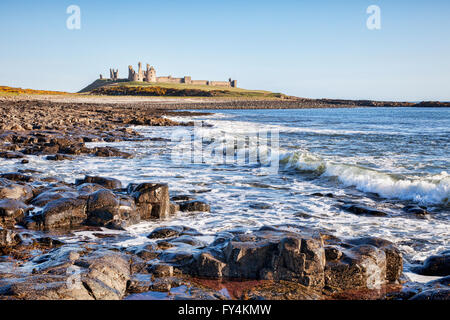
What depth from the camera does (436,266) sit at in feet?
18.1

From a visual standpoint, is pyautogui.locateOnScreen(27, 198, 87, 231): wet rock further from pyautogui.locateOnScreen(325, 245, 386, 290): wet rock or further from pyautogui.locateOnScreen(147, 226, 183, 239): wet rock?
pyautogui.locateOnScreen(325, 245, 386, 290): wet rock

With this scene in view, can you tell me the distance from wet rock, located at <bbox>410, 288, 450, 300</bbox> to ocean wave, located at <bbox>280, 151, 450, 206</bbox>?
21.8ft

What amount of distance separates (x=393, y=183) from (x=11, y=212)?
33.7 ft

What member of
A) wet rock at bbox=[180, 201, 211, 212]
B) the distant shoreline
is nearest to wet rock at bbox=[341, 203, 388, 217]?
wet rock at bbox=[180, 201, 211, 212]

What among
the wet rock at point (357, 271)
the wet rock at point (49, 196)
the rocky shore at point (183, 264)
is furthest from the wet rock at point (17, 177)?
the wet rock at point (357, 271)

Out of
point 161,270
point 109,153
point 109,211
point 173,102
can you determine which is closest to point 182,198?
point 109,211

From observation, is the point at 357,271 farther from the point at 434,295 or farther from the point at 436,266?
the point at 436,266

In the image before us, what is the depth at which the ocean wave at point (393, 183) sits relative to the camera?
34.8 feet

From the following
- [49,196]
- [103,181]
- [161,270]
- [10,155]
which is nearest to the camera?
[161,270]

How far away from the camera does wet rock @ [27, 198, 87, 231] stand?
279 inches

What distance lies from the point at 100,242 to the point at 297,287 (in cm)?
350

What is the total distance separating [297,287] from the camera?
477 centimetres

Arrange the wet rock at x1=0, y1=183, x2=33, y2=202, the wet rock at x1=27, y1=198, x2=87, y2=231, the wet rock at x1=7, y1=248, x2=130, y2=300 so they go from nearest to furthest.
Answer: the wet rock at x1=7, y1=248, x2=130, y2=300, the wet rock at x1=27, y1=198, x2=87, y2=231, the wet rock at x1=0, y1=183, x2=33, y2=202
